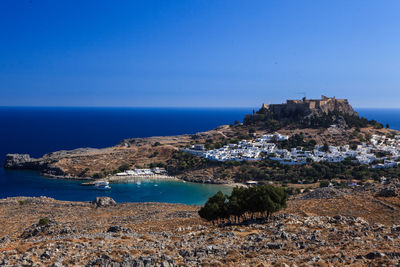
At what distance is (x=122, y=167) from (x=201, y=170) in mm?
17336

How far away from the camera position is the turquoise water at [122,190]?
50.6 meters

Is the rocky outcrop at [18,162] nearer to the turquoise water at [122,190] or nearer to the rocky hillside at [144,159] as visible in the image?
the rocky hillside at [144,159]

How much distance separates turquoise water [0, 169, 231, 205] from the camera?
5062 cm

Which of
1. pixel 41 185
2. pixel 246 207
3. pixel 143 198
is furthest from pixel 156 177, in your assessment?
pixel 246 207

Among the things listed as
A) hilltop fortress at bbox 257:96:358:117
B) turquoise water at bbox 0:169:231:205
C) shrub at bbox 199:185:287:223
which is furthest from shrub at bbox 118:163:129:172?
Answer: shrub at bbox 199:185:287:223

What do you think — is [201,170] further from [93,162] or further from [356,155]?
[356,155]

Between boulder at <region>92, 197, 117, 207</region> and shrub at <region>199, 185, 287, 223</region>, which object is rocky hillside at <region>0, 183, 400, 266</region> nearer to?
shrub at <region>199, 185, 287, 223</region>

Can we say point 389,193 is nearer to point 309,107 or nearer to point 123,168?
point 123,168

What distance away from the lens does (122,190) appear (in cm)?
5581

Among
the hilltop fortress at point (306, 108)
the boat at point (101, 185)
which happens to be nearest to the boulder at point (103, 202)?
the boat at point (101, 185)

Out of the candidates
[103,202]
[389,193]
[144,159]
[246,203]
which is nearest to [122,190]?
[103,202]

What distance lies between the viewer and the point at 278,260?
12570 millimetres

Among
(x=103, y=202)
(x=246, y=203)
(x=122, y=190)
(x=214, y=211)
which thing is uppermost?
(x=246, y=203)

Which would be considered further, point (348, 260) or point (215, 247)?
point (215, 247)
